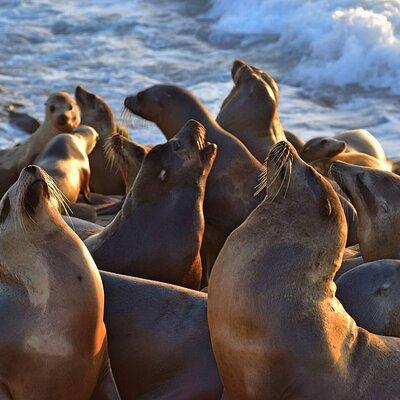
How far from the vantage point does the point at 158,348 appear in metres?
5.94

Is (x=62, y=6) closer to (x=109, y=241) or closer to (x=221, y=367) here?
(x=109, y=241)

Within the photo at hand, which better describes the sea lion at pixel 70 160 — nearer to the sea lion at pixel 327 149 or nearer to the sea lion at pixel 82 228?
the sea lion at pixel 327 149

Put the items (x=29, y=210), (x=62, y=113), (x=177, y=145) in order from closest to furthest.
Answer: (x=29, y=210) < (x=177, y=145) < (x=62, y=113)

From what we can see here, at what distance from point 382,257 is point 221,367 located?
2.44 metres

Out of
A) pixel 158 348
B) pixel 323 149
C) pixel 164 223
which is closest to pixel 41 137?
pixel 323 149

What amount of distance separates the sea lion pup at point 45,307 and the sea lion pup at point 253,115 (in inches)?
171

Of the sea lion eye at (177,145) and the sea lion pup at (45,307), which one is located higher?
the sea lion pup at (45,307)

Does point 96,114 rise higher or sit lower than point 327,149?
lower

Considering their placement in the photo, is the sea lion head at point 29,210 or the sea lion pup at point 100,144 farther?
the sea lion pup at point 100,144

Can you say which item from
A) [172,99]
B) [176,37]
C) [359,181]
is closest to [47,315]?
[359,181]

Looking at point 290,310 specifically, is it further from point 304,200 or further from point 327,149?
point 327,149

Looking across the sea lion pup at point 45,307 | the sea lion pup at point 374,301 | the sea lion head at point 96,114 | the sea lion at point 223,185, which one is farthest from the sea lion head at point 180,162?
the sea lion head at point 96,114

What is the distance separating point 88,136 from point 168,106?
8.51 ft

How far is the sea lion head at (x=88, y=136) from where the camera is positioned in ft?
38.7
